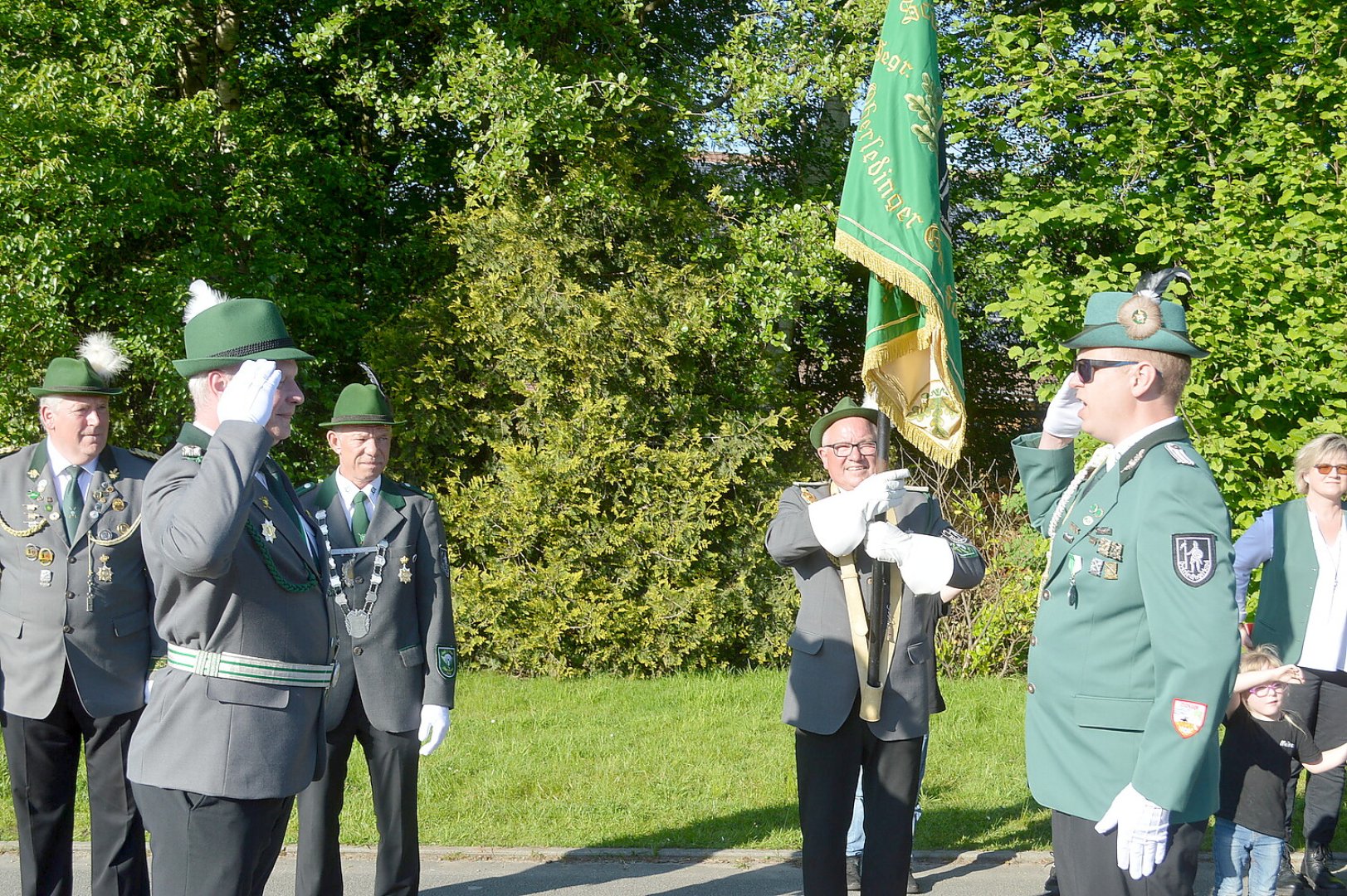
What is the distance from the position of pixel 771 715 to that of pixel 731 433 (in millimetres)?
2812

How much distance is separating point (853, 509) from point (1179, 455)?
1261mm

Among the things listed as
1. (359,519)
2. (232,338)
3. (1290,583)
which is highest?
(232,338)

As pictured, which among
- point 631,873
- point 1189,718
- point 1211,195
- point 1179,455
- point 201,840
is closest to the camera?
point 1189,718

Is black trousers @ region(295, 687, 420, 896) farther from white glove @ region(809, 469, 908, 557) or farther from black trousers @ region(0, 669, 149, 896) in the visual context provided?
white glove @ region(809, 469, 908, 557)

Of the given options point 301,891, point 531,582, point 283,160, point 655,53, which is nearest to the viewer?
point 301,891

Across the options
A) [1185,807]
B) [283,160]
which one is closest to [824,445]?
[1185,807]

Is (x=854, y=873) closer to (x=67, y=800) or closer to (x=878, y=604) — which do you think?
(x=878, y=604)

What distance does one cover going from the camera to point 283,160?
37.3ft

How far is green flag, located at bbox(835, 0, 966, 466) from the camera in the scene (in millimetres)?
4883

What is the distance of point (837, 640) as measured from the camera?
4.67 m

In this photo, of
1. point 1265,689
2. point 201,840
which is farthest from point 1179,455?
point 201,840

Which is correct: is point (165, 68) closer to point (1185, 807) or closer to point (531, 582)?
point (531, 582)

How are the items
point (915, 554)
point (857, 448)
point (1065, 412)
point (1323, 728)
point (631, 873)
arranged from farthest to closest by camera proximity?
point (631, 873), point (1323, 728), point (857, 448), point (915, 554), point (1065, 412)

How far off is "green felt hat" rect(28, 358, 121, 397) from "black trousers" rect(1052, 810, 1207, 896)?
4021mm
